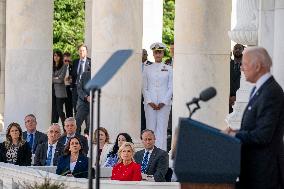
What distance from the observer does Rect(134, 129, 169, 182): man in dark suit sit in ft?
94.5

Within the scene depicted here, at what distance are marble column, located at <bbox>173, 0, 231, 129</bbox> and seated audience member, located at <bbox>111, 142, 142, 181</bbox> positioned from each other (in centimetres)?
417

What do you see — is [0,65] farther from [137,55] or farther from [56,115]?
[137,55]

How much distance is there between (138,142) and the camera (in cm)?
3472

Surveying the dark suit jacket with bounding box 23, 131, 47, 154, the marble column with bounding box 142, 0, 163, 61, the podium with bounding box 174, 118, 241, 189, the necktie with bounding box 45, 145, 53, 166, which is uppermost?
the marble column with bounding box 142, 0, 163, 61

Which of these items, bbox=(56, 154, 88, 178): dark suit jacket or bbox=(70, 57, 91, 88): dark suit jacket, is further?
bbox=(70, 57, 91, 88): dark suit jacket

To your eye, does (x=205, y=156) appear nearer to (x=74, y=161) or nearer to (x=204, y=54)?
(x=74, y=161)

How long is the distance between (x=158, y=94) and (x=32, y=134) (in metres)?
3.07

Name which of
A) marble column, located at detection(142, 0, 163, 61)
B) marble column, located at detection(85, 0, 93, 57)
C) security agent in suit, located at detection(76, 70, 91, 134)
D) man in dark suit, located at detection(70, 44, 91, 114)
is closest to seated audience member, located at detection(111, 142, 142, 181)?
security agent in suit, located at detection(76, 70, 91, 134)

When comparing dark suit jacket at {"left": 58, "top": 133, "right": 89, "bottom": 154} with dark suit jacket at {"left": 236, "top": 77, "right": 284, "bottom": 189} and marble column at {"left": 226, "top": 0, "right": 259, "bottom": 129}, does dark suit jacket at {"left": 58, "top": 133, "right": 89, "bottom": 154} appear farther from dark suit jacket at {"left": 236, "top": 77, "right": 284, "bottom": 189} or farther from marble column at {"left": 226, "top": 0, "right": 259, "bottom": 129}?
dark suit jacket at {"left": 236, "top": 77, "right": 284, "bottom": 189}

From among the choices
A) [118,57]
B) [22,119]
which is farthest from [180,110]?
[118,57]

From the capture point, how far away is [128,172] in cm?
2736

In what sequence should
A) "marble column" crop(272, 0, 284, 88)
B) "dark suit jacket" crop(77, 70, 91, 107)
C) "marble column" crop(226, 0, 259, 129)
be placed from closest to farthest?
"marble column" crop(272, 0, 284, 88) < "marble column" crop(226, 0, 259, 129) < "dark suit jacket" crop(77, 70, 91, 107)

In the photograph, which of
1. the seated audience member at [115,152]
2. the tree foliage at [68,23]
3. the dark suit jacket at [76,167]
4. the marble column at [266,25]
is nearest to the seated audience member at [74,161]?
the dark suit jacket at [76,167]

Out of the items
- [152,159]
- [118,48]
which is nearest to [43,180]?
[152,159]
